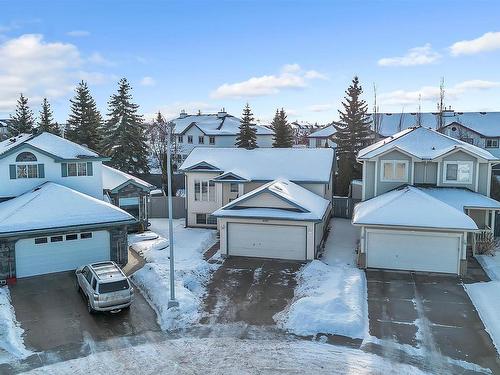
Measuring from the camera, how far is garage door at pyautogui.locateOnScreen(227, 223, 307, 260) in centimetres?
2500

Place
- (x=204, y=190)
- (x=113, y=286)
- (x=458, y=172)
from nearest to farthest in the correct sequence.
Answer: (x=113, y=286) < (x=458, y=172) < (x=204, y=190)

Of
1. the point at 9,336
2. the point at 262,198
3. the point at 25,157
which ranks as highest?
the point at 25,157

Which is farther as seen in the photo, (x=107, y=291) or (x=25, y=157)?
(x=25, y=157)

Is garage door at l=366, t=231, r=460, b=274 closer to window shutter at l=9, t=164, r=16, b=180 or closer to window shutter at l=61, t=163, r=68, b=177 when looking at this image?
window shutter at l=61, t=163, r=68, b=177

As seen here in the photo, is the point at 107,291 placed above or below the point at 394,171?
below

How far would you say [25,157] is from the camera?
25625 millimetres

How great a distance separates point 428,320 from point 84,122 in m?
46.4

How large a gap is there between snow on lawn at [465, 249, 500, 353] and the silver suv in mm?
12737

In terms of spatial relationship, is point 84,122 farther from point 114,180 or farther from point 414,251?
point 414,251

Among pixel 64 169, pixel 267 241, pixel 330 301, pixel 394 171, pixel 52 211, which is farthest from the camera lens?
pixel 394 171

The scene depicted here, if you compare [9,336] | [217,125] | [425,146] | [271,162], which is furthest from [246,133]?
[9,336]

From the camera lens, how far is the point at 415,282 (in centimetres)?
2169

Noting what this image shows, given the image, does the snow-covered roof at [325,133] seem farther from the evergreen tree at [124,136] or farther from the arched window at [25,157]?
the arched window at [25,157]

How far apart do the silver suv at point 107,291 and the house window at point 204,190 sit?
1457 cm
